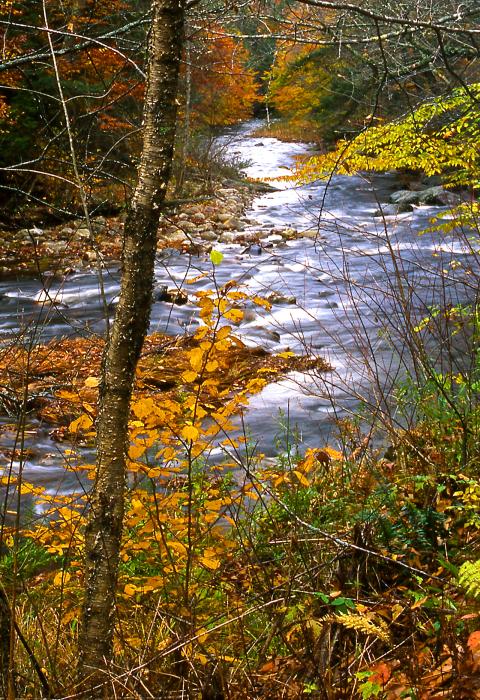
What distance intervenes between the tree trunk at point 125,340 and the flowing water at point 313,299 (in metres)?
0.20

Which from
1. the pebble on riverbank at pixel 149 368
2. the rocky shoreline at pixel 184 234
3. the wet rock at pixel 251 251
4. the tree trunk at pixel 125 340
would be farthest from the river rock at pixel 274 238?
the tree trunk at pixel 125 340

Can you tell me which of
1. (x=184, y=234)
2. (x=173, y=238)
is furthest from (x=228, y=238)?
(x=184, y=234)

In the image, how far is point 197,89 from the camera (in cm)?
2325

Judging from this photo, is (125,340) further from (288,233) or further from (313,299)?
(288,233)

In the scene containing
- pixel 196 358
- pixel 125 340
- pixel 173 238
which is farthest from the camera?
pixel 173 238

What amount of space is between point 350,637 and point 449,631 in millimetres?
501

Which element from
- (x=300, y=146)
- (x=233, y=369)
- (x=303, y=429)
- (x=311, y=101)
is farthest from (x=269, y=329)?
(x=300, y=146)

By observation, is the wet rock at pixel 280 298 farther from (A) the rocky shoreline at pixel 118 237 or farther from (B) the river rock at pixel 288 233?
(B) the river rock at pixel 288 233

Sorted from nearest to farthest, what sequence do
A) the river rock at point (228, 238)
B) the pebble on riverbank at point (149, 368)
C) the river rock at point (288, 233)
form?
the pebble on riverbank at point (149, 368)
the river rock at point (288, 233)
the river rock at point (228, 238)

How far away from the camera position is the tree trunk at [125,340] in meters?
2.23

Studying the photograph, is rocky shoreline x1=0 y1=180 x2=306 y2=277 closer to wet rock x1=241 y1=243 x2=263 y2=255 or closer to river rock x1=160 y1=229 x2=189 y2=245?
river rock x1=160 y1=229 x2=189 y2=245

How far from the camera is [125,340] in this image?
230 cm

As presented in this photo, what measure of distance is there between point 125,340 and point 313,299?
9.21m

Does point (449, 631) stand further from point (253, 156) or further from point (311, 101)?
point (253, 156)
